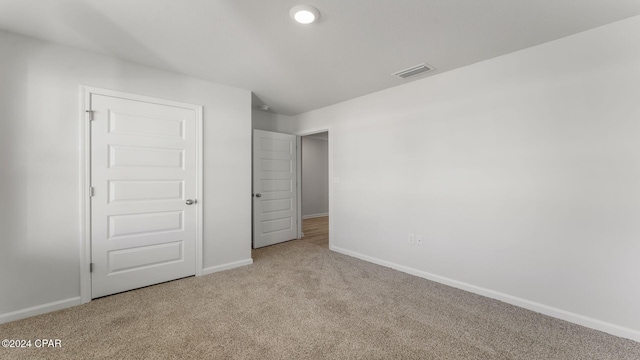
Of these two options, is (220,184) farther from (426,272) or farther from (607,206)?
(607,206)

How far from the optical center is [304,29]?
2105 mm

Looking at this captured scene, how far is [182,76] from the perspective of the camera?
3062mm

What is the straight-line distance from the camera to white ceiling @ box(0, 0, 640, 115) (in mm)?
1826

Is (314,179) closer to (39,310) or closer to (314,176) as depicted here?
(314,176)

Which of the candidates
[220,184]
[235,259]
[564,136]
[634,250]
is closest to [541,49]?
[564,136]

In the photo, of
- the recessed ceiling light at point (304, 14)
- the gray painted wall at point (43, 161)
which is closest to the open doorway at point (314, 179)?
the gray painted wall at point (43, 161)

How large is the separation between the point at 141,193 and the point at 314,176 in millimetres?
5064

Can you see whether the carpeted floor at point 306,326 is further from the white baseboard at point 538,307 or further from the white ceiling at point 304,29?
the white ceiling at point 304,29

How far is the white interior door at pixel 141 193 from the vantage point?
8.46 feet

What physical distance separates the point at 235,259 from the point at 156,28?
2649 millimetres

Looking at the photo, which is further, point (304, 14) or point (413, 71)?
point (413, 71)

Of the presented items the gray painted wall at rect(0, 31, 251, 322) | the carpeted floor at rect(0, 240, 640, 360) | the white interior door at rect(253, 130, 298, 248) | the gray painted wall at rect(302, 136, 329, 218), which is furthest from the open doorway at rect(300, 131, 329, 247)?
the gray painted wall at rect(0, 31, 251, 322)

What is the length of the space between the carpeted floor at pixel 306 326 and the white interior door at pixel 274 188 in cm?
161

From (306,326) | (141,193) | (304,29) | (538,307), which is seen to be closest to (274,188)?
(141,193)
